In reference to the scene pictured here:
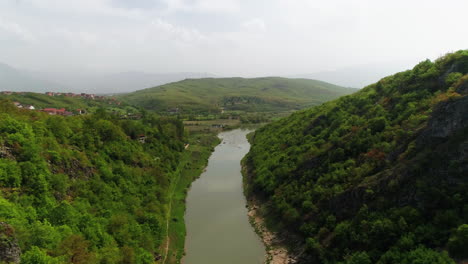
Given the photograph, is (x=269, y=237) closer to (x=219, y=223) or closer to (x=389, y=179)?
(x=219, y=223)

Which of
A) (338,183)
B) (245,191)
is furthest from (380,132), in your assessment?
(245,191)

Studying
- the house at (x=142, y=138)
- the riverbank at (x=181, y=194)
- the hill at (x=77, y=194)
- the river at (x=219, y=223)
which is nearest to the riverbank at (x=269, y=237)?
the river at (x=219, y=223)

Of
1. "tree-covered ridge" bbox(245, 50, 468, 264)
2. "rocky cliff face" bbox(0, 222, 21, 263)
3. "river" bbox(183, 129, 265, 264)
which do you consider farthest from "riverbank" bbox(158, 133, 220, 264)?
"rocky cliff face" bbox(0, 222, 21, 263)

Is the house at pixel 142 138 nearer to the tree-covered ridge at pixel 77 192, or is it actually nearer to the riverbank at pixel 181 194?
the tree-covered ridge at pixel 77 192

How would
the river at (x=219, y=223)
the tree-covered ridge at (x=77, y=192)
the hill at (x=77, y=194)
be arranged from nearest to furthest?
the hill at (x=77, y=194), the tree-covered ridge at (x=77, y=192), the river at (x=219, y=223)

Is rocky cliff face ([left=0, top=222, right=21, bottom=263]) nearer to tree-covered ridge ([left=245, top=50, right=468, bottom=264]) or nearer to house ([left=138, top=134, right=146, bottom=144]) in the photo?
tree-covered ridge ([left=245, top=50, right=468, bottom=264])

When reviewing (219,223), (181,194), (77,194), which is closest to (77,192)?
(77,194)
